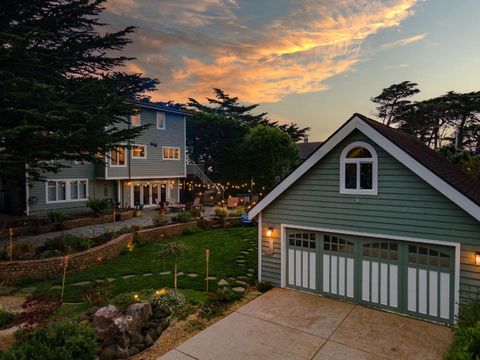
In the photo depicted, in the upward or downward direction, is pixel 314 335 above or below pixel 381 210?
below

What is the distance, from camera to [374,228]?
7523 millimetres

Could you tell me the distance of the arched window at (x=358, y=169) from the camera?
296 inches

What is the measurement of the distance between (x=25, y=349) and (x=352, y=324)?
679 cm

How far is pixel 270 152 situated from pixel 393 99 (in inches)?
984

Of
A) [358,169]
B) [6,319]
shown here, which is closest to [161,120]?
[6,319]

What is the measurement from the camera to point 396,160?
7172 millimetres

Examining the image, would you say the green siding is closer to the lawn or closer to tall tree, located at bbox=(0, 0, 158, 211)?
the lawn

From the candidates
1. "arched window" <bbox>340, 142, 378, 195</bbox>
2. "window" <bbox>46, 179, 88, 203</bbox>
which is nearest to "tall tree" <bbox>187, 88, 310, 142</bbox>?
"window" <bbox>46, 179, 88, 203</bbox>

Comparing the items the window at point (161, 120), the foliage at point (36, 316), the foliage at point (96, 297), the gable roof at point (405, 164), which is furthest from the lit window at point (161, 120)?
the foliage at point (36, 316)

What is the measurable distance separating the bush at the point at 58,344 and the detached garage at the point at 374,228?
219 inches

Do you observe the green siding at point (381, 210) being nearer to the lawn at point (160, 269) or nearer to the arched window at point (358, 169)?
the arched window at point (358, 169)

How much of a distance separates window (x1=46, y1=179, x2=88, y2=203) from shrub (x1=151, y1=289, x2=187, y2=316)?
17.4 metres

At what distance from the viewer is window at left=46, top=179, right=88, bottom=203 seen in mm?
20719

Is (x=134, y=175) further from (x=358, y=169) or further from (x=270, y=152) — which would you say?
(x=358, y=169)
